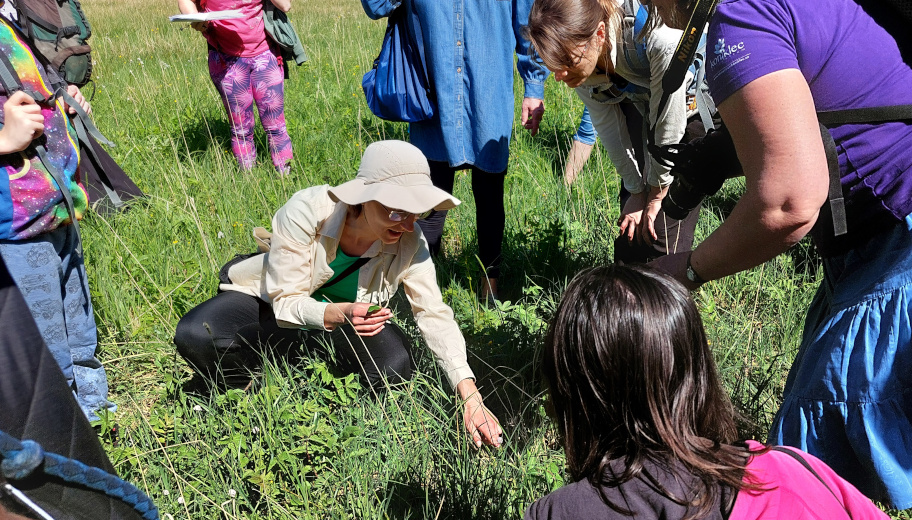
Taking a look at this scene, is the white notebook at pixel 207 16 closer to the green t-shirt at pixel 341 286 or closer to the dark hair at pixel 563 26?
the green t-shirt at pixel 341 286

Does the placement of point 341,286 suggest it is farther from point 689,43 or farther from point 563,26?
point 689,43

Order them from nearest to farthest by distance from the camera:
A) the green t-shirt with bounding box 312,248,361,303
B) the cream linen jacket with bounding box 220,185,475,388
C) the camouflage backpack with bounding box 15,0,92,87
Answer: the cream linen jacket with bounding box 220,185,475,388 → the green t-shirt with bounding box 312,248,361,303 → the camouflage backpack with bounding box 15,0,92,87

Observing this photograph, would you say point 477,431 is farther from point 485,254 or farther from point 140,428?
point 485,254

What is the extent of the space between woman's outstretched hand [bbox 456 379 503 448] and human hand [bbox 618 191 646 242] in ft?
3.22

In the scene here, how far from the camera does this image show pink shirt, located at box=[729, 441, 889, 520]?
1.16 meters

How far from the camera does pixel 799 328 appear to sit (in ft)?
9.07

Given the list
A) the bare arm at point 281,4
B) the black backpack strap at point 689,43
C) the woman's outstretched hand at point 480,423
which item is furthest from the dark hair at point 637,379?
the bare arm at point 281,4

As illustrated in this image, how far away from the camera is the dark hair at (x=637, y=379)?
4.04ft

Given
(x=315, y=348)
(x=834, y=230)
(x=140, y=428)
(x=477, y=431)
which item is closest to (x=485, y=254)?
(x=315, y=348)

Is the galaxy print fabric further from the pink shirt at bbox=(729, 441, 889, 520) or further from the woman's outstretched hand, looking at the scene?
the pink shirt at bbox=(729, 441, 889, 520)

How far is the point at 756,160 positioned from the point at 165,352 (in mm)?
2428

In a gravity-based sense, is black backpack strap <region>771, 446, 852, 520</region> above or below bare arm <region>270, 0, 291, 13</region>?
below

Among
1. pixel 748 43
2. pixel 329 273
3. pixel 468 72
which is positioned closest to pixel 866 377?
pixel 748 43

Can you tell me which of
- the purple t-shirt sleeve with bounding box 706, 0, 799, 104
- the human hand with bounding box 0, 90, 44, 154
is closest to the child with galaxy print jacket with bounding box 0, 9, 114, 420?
the human hand with bounding box 0, 90, 44, 154
